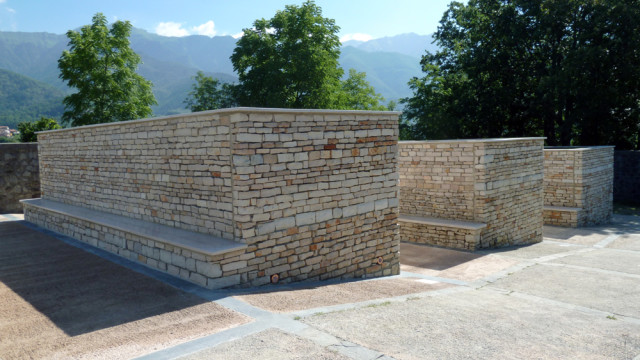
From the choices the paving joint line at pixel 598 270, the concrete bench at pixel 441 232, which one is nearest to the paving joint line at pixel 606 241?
the paving joint line at pixel 598 270

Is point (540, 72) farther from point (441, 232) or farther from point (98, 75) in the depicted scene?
point (98, 75)

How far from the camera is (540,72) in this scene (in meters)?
25.2

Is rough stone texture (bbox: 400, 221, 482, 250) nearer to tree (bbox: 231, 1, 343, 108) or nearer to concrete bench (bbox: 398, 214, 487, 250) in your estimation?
concrete bench (bbox: 398, 214, 487, 250)

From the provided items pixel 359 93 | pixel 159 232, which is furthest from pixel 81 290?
pixel 359 93

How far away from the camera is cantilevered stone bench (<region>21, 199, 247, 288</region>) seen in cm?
685

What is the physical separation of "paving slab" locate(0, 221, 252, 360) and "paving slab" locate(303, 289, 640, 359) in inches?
63.6

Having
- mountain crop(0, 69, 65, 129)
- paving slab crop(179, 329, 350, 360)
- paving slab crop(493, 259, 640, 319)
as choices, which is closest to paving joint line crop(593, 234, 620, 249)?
paving slab crop(493, 259, 640, 319)

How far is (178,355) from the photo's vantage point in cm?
468

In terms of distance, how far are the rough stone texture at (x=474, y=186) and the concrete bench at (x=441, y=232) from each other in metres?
0.03

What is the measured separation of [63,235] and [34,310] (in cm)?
602

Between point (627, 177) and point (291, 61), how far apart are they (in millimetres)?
20707

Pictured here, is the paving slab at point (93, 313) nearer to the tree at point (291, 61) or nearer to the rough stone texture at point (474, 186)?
the rough stone texture at point (474, 186)

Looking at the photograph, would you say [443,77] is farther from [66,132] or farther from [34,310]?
[34,310]

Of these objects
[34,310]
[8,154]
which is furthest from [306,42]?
[34,310]
